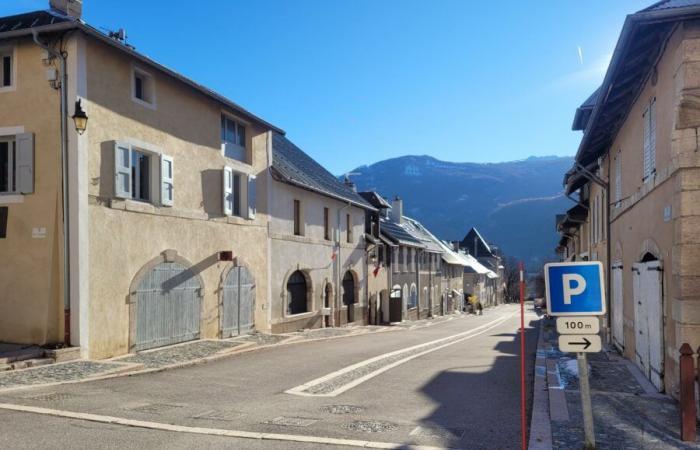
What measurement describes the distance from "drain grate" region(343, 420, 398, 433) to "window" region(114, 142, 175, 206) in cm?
866

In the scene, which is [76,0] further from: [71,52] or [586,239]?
[586,239]

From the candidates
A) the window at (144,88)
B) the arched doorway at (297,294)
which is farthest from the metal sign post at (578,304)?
the arched doorway at (297,294)

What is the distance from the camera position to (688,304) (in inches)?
308

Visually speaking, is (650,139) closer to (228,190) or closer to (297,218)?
(228,190)

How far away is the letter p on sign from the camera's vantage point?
5.80m

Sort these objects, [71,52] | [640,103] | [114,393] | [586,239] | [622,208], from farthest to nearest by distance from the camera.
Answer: [586,239] → [622,208] → [71,52] → [640,103] → [114,393]

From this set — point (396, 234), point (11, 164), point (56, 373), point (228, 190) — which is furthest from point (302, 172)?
point (56, 373)

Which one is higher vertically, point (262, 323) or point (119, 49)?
point (119, 49)

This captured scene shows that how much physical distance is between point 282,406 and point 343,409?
0.89 metres

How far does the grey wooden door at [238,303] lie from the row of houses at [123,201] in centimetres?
6

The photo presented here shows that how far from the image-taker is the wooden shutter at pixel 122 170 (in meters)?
13.5

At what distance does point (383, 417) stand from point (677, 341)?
409 cm

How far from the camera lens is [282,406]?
859 cm

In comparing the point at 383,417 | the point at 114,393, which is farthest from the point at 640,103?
the point at 114,393
